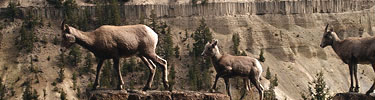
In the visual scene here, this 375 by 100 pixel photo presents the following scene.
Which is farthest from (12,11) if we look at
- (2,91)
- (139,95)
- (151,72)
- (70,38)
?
(139,95)

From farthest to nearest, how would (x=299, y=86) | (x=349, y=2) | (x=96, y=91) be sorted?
1. (x=349, y=2)
2. (x=299, y=86)
3. (x=96, y=91)

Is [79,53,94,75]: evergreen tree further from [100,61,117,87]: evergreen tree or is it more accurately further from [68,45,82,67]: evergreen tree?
[100,61,117,87]: evergreen tree

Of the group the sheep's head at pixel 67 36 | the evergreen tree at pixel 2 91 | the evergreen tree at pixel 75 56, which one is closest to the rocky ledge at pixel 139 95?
the sheep's head at pixel 67 36

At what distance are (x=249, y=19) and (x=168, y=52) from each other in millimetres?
19794

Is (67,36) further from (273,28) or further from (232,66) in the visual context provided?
(273,28)

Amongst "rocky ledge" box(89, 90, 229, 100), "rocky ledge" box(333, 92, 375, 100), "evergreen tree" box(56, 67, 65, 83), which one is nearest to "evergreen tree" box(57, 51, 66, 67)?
"evergreen tree" box(56, 67, 65, 83)

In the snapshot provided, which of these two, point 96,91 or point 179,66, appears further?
point 179,66

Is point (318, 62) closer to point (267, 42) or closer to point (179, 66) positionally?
point (267, 42)

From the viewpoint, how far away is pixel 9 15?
380ft

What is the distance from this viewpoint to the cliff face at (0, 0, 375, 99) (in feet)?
356

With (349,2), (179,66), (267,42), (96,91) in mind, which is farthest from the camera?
(349,2)

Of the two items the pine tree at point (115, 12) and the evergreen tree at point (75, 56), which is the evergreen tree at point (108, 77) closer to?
the evergreen tree at point (75, 56)

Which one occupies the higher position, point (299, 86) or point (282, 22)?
point (282, 22)

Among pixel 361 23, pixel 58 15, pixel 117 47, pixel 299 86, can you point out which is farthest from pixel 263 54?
pixel 117 47
